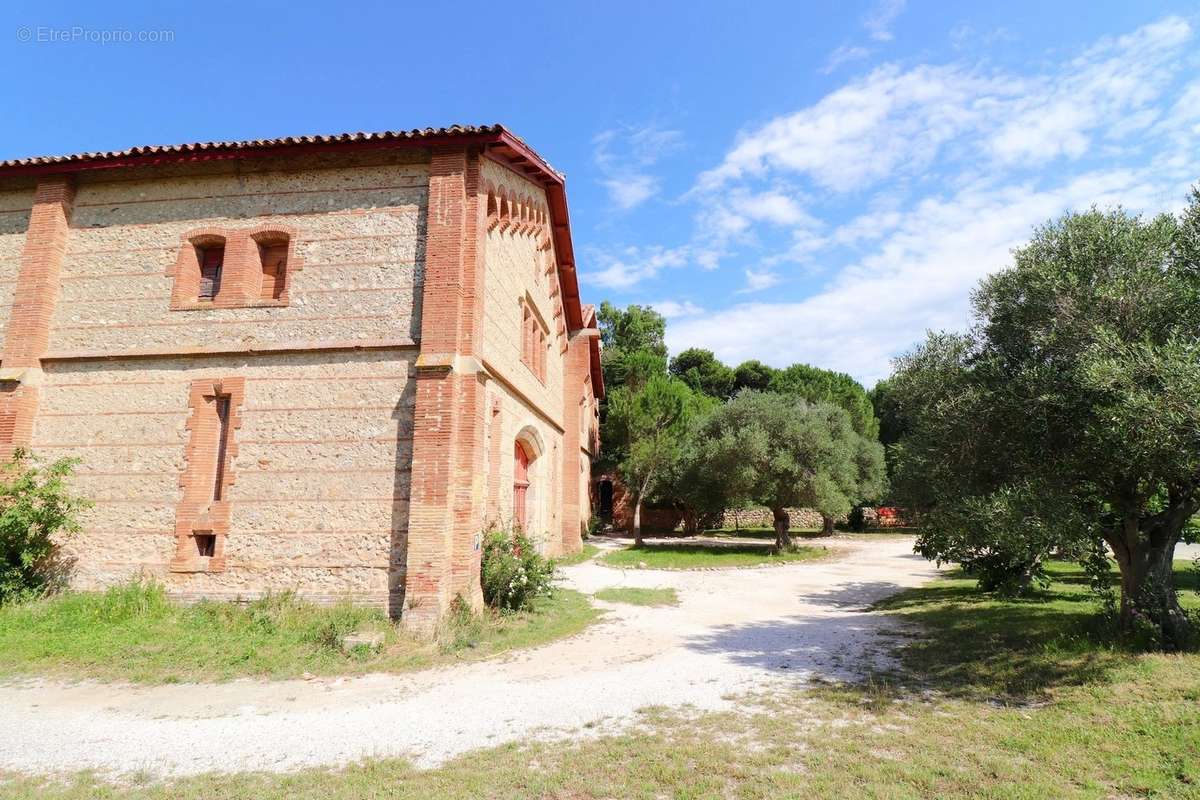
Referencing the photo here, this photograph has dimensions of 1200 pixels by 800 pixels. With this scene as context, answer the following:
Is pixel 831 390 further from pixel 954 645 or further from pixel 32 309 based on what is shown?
pixel 32 309

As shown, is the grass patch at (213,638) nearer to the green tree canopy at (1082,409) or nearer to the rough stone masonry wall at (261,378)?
the rough stone masonry wall at (261,378)

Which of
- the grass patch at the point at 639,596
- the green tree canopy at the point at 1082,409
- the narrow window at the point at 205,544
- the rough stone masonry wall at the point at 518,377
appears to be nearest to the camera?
the green tree canopy at the point at 1082,409

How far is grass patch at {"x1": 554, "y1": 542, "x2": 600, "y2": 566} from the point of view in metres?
19.3

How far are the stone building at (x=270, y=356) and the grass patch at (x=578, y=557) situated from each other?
7.27m

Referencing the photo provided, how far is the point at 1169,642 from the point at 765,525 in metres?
30.7

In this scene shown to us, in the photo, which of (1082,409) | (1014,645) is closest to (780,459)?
(1014,645)

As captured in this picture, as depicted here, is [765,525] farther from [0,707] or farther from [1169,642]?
[0,707]

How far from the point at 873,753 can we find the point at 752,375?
45.5m

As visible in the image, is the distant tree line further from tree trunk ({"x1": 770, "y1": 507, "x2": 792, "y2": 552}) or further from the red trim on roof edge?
the red trim on roof edge

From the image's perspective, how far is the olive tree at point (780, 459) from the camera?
2252cm

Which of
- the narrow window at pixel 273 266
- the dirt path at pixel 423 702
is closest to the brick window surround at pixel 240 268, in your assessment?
the narrow window at pixel 273 266

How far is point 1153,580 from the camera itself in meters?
7.98

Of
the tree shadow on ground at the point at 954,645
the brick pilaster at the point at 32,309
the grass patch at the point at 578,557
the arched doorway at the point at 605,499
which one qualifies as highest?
the brick pilaster at the point at 32,309

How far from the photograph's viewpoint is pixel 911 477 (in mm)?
11258
